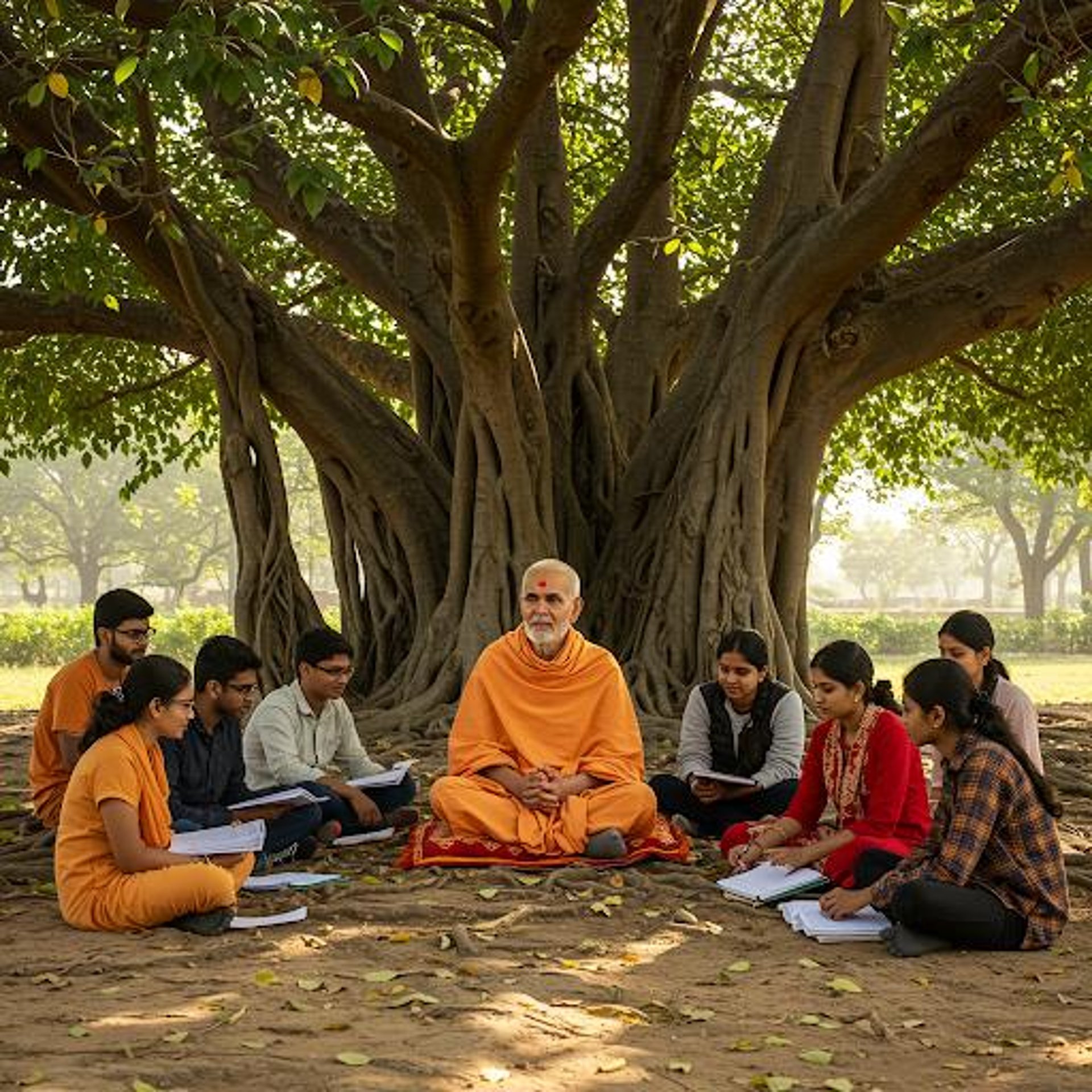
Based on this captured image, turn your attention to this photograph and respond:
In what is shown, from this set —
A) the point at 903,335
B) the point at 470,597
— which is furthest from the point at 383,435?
the point at 903,335

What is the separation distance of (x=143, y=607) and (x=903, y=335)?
6.10m

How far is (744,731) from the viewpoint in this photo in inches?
291

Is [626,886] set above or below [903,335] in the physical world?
below

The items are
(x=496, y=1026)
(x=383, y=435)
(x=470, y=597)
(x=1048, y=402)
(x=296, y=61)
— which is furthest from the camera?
(x=1048, y=402)

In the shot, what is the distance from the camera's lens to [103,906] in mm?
5734

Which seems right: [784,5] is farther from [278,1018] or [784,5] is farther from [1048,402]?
[278,1018]

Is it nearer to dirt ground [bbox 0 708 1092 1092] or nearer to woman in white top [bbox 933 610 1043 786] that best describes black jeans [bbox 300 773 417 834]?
dirt ground [bbox 0 708 1092 1092]

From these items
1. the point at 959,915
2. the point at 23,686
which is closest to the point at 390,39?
the point at 959,915

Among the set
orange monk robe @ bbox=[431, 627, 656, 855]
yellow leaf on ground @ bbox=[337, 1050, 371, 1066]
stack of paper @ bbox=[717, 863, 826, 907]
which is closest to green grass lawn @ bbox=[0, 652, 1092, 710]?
orange monk robe @ bbox=[431, 627, 656, 855]

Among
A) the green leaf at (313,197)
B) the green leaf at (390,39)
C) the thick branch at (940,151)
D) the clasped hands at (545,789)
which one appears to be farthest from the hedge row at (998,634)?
the green leaf at (390,39)

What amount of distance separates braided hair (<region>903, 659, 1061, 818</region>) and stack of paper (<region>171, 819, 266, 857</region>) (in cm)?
245

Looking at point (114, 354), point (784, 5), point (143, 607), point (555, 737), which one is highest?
point (784, 5)

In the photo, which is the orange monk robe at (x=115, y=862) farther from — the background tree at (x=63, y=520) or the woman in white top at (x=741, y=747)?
the background tree at (x=63, y=520)

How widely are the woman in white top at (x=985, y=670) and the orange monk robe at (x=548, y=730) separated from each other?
1406mm
